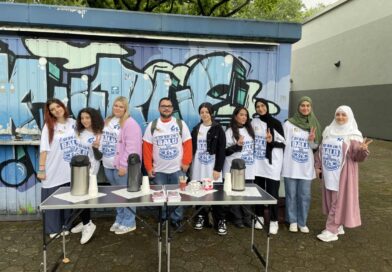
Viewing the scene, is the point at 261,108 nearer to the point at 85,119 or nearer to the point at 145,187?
the point at 145,187

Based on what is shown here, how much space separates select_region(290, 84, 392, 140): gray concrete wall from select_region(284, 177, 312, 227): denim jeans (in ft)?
35.0

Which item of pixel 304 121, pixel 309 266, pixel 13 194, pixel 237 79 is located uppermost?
pixel 237 79

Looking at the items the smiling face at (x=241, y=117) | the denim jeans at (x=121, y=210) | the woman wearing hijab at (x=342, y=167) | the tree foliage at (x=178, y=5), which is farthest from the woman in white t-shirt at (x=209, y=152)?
the tree foliage at (x=178, y=5)

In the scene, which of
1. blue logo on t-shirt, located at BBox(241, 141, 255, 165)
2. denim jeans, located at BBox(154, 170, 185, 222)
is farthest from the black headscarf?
denim jeans, located at BBox(154, 170, 185, 222)

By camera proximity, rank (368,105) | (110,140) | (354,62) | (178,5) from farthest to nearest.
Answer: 1. (354,62)
2. (368,105)
3. (178,5)
4. (110,140)

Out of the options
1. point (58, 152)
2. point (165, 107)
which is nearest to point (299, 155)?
point (165, 107)

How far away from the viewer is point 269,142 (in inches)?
173

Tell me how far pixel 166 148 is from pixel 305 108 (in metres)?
1.95

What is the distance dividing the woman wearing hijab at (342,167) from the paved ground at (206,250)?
0.38 meters

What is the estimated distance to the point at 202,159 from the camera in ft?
14.4

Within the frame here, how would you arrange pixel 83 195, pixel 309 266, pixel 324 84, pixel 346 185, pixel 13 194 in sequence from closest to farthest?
pixel 83 195, pixel 309 266, pixel 346 185, pixel 13 194, pixel 324 84

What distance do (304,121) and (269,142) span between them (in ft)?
1.81

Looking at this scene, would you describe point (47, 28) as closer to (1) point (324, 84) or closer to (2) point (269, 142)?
(2) point (269, 142)

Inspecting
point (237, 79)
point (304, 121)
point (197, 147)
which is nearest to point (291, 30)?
point (237, 79)
